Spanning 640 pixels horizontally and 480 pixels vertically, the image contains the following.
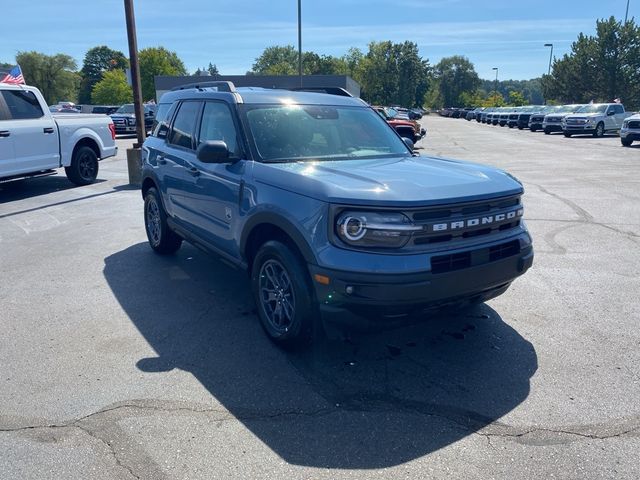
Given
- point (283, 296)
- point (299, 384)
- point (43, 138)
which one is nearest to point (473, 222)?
point (283, 296)

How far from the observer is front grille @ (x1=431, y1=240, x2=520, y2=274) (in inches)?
138

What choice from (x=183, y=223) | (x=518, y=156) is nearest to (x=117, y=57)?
(x=518, y=156)

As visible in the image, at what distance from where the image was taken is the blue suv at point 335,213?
3.45m

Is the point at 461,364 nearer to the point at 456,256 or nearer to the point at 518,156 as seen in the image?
the point at 456,256

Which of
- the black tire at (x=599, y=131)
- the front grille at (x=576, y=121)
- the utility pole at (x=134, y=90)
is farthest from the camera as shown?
the black tire at (x=599, y=131)

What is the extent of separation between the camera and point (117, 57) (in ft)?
389

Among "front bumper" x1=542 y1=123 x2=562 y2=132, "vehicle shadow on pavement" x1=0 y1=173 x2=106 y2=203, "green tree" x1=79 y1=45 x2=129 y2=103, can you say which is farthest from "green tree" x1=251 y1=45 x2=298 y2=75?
"vehicle shadow on pavement" x1=0 y1=173 x2=106 y2=203

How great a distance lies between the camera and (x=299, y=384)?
3701 millimetres

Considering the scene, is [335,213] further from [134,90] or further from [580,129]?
[580,129]

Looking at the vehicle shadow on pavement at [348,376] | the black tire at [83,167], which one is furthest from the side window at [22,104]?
the vehicle shadow on pavement at [348,376]

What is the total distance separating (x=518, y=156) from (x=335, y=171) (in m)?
16.9

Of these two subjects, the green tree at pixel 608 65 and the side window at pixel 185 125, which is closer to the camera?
the side window at pixel 185 125

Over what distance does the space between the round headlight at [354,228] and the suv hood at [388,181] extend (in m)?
0.11

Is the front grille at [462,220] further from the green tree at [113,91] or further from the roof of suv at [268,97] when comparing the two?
the green tree at [113,91]
